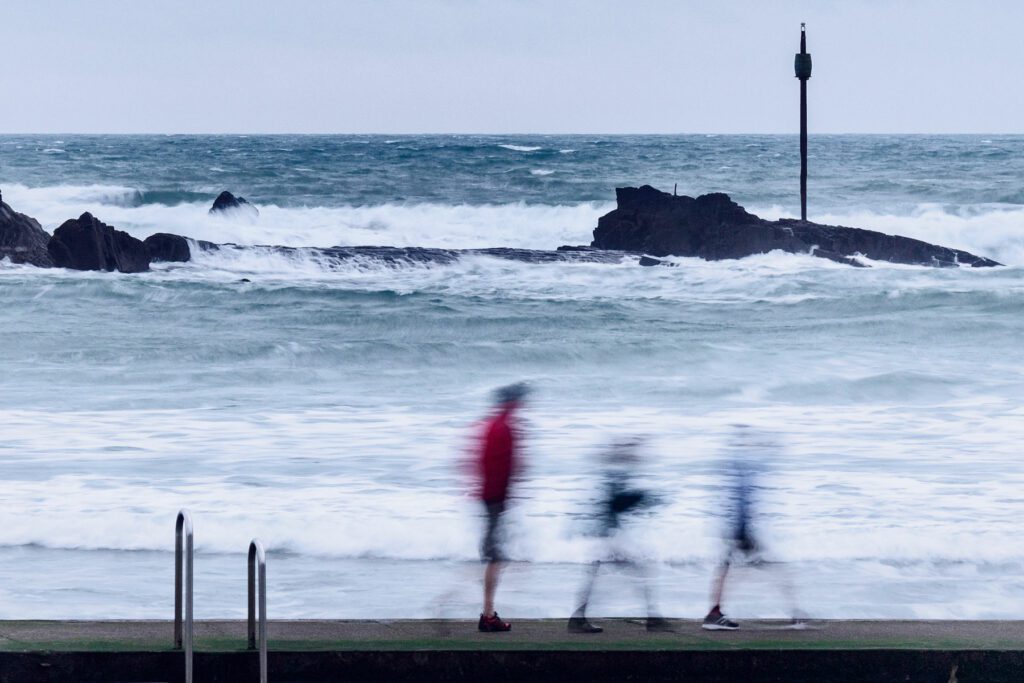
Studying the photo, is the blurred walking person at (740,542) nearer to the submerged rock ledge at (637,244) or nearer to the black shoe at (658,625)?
the black shoe at (658,625)

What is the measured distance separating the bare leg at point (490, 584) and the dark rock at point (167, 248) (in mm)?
27231

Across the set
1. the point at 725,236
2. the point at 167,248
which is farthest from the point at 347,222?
the point at 725,236

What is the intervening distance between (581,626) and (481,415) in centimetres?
1044

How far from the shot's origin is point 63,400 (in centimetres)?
1689

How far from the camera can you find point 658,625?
6.35 meters

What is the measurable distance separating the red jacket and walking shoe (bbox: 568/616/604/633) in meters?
0.68

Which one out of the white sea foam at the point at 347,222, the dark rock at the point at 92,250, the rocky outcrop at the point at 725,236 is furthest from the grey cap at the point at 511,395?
the white sea foam at the point at 347,222

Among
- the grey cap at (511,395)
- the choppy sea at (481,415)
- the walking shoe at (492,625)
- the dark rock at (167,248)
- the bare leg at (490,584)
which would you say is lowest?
the choppy sea at (481,415)

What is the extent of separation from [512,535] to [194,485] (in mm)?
3260

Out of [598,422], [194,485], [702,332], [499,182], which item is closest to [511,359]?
[702,332]

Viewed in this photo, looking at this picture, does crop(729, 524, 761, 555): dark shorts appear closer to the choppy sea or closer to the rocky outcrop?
the choppy sea

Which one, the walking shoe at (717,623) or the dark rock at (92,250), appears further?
the dark rock at (92,250)

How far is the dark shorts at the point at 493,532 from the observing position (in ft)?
21.6

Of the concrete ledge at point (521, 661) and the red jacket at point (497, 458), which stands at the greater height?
the red jacket at point (497, 458)
